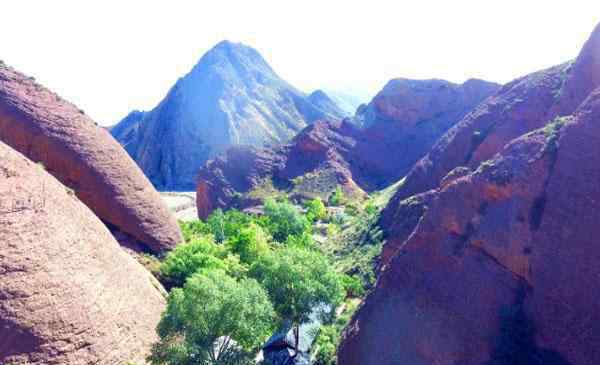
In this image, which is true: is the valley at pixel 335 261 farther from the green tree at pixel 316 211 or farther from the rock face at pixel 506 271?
the green tree at pixel 316 211

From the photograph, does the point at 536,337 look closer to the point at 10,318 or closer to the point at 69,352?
the point at 69,352

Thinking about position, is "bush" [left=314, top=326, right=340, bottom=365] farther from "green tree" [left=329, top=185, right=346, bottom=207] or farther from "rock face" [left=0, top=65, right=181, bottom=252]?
"green tree" [left=329, top=185, right=346, bottom=207]

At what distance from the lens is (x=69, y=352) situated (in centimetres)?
1941

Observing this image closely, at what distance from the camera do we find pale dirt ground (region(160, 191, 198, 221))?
90.2 m

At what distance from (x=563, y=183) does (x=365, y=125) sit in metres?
84.6

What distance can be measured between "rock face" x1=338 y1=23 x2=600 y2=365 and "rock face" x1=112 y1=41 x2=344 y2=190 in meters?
125

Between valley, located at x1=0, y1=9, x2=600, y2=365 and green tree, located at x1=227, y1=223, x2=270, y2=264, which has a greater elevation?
valley, located at x1=0, y1=9, x2=600, y2=365

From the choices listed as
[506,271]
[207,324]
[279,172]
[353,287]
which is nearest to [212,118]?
[279,172]

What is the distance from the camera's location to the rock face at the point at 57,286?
18.6 meters

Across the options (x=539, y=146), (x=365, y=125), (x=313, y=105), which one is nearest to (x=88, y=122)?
(x=539, y=146)

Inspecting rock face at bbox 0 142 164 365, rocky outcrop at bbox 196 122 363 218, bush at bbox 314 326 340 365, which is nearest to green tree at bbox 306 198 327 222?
rocky outcrop at bbox 196 122 363 218

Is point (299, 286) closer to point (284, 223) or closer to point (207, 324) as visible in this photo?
point (207, 324)

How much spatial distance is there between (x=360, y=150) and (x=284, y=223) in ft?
133

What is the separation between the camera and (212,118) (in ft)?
513
